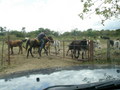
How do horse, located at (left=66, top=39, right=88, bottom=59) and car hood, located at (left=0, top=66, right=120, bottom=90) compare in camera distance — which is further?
horse, located at (left=66, top=39, right=88, bottom=59)

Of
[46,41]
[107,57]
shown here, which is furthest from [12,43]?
[107,57]

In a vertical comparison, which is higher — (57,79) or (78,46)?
(78,46)

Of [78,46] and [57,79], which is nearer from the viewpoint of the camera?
[57,79]

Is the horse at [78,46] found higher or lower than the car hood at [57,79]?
higher

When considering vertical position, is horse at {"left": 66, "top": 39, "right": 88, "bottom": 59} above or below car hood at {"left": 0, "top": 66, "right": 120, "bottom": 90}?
above

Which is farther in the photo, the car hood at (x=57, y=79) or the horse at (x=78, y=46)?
the horse at (x=78, y=46)

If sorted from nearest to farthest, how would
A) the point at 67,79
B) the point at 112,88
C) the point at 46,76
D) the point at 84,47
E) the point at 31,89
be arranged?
the point at 112,88, the point at 31,89, the point at 67,79, the point at 46,76, the point at 84,47

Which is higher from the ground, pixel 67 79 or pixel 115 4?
pixel 115 4

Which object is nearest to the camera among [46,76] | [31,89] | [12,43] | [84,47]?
[31,89]

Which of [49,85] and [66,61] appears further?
[66,61]

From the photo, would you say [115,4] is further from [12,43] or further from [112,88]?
[112,88]

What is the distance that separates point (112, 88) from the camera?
2352mm

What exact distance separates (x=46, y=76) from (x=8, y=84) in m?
0.52

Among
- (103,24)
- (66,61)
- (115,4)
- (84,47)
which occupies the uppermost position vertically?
(115,4)
